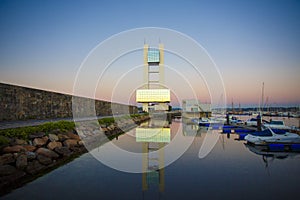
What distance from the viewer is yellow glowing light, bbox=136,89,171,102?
5428 cm

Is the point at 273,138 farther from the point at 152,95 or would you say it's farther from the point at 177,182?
the point at 152,95

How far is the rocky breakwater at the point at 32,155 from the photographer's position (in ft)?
19.1

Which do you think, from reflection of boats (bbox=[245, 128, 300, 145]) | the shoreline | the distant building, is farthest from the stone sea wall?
the distant building

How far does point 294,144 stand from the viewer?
36.6 feet

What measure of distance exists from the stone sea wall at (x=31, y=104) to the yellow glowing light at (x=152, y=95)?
35158 mm

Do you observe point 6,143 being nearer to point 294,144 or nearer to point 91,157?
point 91,157

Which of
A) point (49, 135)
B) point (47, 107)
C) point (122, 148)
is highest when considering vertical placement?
point (47, 107)

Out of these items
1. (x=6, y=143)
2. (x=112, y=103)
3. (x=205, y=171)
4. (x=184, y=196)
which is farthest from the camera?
(x=112, y=103)

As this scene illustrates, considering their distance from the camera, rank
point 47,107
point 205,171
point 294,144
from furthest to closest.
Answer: point 47,107 < point 294,144 < point 205,171

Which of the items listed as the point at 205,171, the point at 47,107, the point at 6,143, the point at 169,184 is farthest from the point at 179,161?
the point at 47,107

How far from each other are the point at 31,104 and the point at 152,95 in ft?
141

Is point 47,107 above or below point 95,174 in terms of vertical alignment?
above

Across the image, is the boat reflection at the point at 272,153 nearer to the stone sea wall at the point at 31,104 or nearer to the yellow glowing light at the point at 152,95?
the stone sea wall at the point at 31,104

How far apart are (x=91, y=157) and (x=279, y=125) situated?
15.2 meters
